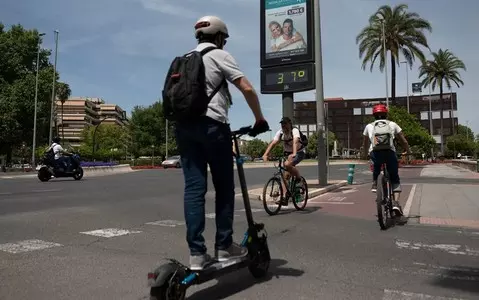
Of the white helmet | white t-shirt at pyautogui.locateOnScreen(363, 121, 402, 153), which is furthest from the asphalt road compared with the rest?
the white helmet

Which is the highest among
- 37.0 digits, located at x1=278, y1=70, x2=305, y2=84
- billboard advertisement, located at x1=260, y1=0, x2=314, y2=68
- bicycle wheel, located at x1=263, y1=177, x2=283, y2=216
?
billboard advertisement, located at x1=260, y1=0, x2=314, y2=68

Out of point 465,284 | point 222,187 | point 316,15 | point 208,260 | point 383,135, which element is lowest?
point 465,284

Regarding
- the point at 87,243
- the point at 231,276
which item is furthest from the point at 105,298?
the point at 87,243

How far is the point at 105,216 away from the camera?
781 cm

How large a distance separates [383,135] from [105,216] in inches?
190

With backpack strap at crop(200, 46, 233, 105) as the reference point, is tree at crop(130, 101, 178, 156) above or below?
above

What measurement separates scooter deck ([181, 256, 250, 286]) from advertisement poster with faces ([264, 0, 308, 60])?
39.1ft

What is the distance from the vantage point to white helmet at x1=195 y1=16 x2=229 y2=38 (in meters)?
3.60

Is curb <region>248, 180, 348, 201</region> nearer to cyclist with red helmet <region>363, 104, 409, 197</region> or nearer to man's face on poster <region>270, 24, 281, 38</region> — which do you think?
cyclist with red helmet <region>363, 104, 409, 197</region>

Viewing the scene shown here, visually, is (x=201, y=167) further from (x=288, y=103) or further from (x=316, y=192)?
(x=288, y=103)

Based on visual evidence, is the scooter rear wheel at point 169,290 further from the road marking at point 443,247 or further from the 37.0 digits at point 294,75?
the 37.0 digits at point 294,75

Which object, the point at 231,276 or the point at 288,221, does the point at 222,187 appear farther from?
the point at 288,221

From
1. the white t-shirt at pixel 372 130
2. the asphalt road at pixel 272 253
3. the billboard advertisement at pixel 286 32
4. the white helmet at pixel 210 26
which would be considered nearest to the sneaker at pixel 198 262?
the asphalt road at pixel 272 253

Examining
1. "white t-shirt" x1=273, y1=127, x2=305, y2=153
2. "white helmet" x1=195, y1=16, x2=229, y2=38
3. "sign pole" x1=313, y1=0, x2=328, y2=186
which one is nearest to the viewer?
"white helmet" x1=195, y1=16, x2=229, y2=38
